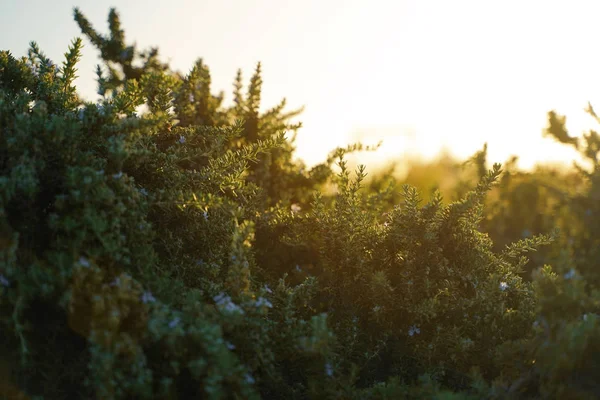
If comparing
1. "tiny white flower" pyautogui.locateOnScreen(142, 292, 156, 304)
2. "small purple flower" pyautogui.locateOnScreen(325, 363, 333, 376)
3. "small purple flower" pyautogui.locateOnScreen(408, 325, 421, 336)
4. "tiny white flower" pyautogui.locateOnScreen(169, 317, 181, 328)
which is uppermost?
"small purple flower" pyautogui.locateOnScreen(408, 325, 421, 336)

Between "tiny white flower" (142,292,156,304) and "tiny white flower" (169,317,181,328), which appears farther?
"tiny white flower" (142,292,156,304)

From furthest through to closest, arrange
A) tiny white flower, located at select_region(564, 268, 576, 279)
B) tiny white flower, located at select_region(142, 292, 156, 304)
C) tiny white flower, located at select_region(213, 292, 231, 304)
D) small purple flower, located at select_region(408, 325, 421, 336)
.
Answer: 1. small purple flower, located at select_region(408, 325, 421, 336)
2. tiny white flower, located at select_region(213, 292, 231, 304)
3. tiny white flower, located at select_region(564, 268, 576, 279)
4. tiny white flower, located at select_region(142, 292, 156, 304)

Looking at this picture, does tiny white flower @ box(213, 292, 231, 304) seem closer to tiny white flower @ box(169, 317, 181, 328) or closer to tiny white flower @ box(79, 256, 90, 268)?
tiny white flower @ box(169, 317, 181, 328)

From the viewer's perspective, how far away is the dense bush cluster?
2668 millimetres

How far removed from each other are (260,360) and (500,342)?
1.56 meters

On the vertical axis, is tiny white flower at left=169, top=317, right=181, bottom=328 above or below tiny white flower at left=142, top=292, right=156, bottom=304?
below

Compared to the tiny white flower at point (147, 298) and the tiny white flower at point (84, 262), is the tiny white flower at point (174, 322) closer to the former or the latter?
the tiny white flower at point (147, 298)

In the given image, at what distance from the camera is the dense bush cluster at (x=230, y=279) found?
267 cm

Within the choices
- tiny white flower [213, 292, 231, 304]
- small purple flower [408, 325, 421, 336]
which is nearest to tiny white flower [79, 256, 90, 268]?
tiny white flower [213, 292, 231, 304]

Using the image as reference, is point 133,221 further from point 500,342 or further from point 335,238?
point 500,342

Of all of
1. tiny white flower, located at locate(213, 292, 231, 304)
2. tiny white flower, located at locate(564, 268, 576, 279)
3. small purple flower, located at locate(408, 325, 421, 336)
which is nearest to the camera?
tiny white flower, located at locate(564, 268, 576, 279)

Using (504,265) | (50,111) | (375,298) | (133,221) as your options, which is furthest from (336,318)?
(50,111)

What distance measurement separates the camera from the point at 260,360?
310cm

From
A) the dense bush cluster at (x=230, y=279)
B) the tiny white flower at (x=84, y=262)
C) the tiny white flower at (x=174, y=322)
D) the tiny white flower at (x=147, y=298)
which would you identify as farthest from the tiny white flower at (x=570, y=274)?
the tiny white flower at (x=84, y=262)
